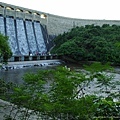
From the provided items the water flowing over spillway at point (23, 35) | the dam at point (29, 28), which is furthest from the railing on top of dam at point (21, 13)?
the water flowing over spillway at point (23, 35)

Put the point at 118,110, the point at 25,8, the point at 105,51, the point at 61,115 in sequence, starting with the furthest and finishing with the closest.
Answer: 1. the point at 25,8
2. the point at 105,51
3. the point at 61,115
4. the point at 118,110

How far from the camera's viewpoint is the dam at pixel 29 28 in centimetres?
4391

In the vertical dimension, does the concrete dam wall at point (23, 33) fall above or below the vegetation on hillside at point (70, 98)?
below

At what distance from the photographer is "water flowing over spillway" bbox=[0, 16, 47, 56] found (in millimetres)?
43688

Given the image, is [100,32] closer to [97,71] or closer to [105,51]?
[105,51]

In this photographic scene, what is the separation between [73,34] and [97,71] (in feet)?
156

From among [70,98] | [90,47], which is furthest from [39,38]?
[70,98]

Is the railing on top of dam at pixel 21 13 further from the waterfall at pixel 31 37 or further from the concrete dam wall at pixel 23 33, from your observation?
the waterfall at pixel 31 37

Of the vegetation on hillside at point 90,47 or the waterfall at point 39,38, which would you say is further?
the waterfall at point 39,38

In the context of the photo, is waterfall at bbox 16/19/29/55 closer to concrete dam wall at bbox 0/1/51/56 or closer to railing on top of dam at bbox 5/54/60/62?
concrete dam wall at bbox 0/1/51/56

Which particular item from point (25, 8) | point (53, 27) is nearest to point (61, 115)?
point (25, 8)

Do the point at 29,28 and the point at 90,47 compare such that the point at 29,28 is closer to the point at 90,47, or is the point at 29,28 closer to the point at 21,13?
the point at 21,13

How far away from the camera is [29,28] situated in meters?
49.0

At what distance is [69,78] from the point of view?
4.60 meters
